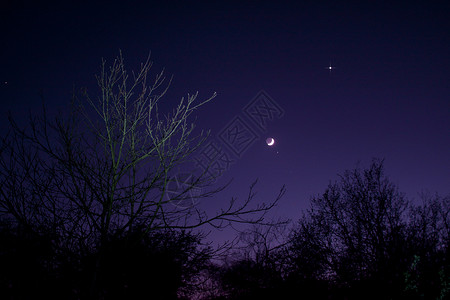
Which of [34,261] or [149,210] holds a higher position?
[149,210]

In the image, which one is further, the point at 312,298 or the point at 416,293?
the point at 312,298

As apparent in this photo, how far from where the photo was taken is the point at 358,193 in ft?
47.4

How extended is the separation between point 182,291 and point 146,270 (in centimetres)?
415

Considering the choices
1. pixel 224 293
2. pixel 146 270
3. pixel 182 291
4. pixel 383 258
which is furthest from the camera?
pixel 224 293

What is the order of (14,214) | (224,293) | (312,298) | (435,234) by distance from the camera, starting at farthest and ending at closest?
(224,293), (312,298), (435,234), (14,214)

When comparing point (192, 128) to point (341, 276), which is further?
point (341, 276)

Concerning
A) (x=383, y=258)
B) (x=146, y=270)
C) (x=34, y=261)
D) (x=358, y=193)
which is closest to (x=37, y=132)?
(x=34, y=261)

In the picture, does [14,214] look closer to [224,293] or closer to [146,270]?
[146,270]

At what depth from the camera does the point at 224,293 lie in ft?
91.1

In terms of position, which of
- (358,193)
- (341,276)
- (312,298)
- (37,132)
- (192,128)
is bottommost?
(312,298)

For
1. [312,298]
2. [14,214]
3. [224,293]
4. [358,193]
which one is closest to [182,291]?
[312,298]

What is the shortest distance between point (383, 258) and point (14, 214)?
565 inches

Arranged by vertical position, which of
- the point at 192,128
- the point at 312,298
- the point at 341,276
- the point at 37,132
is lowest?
the point at 312,298

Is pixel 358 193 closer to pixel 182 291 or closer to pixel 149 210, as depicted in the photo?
pixel 182 291
